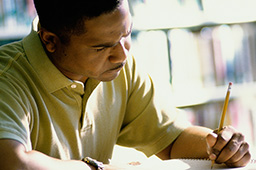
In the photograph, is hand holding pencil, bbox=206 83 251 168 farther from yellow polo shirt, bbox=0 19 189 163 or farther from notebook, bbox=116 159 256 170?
yellow polo shirt, bbox=0 19 189 163

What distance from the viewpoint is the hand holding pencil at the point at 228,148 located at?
1152 mm

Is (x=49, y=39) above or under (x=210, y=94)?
above

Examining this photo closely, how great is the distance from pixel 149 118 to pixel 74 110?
0.27 m

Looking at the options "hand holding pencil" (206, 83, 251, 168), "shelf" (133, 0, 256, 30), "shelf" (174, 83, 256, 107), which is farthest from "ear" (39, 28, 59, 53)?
"shelf" (174, 83, 256, 107)

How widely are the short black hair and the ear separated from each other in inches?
0.4

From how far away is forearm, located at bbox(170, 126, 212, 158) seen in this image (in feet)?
4.27

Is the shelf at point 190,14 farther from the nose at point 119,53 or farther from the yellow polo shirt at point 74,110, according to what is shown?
the nose at point 119,53

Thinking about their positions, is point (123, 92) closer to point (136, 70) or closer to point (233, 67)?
point (136, 70)

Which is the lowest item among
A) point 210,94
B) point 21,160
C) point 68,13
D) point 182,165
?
point 210,94

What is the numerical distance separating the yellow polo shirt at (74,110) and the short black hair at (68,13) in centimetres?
8

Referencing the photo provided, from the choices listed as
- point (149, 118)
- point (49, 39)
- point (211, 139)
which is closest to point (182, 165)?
point (211, 139)

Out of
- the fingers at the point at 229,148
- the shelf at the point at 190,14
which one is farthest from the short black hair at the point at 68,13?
the shelf at the point at 190,14

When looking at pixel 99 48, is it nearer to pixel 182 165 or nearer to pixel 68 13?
pixel 68 13

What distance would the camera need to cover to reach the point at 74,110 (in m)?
1.24
